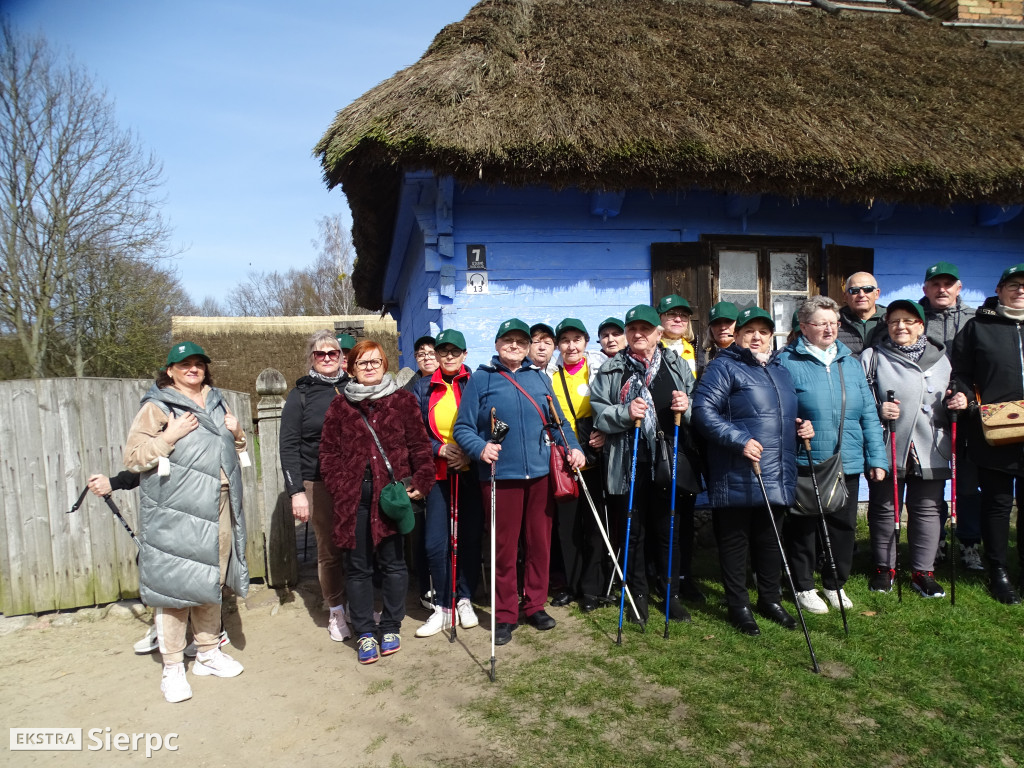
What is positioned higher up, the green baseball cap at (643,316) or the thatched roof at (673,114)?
the thatched roof at (673,114)

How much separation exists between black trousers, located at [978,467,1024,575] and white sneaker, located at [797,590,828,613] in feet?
3.86

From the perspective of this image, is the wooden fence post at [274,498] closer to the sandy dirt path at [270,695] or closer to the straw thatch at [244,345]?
the sandy dirt path at [270,695]

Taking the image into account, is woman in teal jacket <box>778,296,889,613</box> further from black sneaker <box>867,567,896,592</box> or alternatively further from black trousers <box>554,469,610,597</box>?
black trousers <box>554,469,610,597</box>

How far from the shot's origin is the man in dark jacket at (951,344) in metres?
4.38

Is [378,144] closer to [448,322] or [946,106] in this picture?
[448,322]

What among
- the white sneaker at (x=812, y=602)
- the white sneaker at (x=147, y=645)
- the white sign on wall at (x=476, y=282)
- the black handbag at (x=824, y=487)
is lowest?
the white sneaker at (x=147, y=645)

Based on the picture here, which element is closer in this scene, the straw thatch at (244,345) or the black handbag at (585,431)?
the black handbag at (585,431)

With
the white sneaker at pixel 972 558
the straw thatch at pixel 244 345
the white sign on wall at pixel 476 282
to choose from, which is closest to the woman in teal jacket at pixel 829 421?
the white sneaker at pixel 972 558

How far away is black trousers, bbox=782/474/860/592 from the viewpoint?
12.7ft

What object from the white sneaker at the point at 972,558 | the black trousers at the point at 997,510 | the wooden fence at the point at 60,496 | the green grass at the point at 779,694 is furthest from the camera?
the white sneaker at the point at 972,558

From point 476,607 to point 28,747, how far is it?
2.42m

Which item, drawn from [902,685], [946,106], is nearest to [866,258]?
[946,106]

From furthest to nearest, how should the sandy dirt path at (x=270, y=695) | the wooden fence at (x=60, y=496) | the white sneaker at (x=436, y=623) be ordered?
the wooden fence at (x=60, y=496) → the white sneaker at (x=436, y=623) → the sandy dirt path at (x=270, y=695)

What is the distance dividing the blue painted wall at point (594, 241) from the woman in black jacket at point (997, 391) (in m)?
2.43
